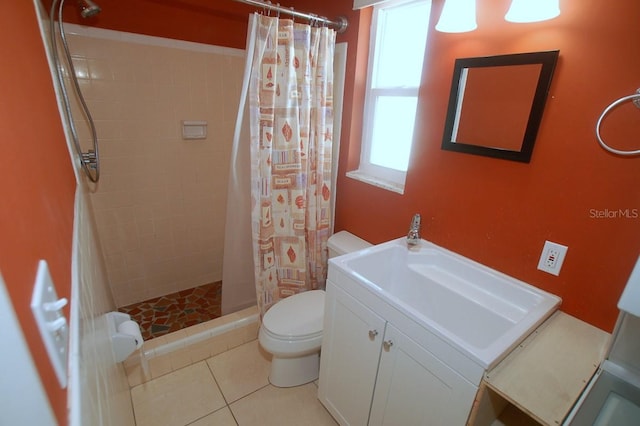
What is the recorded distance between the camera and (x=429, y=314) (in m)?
1.43

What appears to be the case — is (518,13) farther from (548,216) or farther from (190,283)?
(190,283)

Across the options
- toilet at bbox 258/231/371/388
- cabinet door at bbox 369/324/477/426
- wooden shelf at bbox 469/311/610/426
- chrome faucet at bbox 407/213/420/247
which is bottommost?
toilet at bbox 258/231/371/388

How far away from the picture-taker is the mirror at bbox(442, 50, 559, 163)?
44.2 inches

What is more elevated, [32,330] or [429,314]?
[32,330]

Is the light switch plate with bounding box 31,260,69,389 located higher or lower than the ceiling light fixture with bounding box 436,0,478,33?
lower

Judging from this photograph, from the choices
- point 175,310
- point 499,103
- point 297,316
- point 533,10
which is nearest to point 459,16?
point 533,10

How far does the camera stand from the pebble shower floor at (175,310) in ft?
6.91

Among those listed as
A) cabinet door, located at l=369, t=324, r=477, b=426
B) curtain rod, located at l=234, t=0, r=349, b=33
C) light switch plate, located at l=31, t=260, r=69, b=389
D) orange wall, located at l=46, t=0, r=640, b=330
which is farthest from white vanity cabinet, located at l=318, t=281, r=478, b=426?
curtain rod, located at l=234, t=0, r=349, b=33

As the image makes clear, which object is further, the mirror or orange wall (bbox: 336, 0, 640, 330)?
the mirror

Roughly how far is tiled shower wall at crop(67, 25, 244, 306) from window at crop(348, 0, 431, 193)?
1091 millimetres

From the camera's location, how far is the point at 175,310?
2.28m

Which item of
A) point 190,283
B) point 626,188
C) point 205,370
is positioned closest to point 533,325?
point 626,188

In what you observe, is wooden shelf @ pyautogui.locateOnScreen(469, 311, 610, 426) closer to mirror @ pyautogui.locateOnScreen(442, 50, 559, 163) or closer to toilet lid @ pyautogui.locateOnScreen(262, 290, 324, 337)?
mirror @ pyautogui.locateOnScreen(442, 50, 559, 163)

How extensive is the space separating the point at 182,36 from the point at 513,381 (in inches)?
99.9
